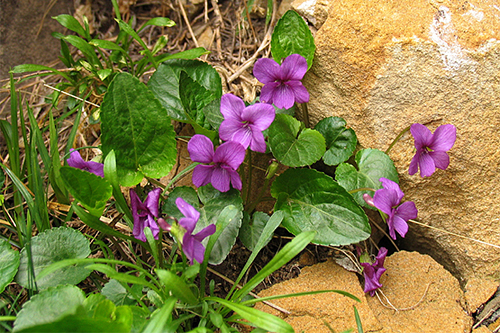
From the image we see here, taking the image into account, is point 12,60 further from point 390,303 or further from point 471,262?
point 471,262

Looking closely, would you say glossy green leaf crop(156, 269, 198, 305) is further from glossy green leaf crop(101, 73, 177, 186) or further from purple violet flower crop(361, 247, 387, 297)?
purple violet flower crop(361, 247, 387, 297)

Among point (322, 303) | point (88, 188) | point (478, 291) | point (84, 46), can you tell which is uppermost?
point (84, 46)

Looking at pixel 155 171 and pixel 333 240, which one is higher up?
pixel 155 171

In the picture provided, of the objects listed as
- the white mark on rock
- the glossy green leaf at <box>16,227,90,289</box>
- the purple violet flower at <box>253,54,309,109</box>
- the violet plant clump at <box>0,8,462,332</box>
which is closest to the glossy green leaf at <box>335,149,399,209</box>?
the violet plant clump at <box>0,8,462,332</box>

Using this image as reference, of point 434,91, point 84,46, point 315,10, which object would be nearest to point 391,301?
point 434,91

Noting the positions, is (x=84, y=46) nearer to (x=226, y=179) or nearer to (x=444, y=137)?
(x=226, y=179)

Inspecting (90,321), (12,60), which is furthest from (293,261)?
(12,60)
